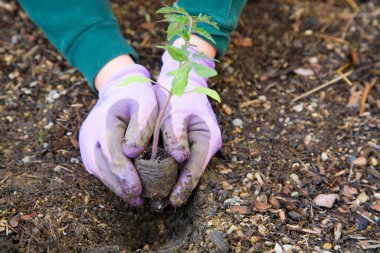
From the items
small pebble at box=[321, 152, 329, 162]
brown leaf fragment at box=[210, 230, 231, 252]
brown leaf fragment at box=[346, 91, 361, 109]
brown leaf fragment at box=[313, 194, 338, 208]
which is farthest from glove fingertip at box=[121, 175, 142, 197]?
brown leaf fragment at box=[346, 91, 361, 109]

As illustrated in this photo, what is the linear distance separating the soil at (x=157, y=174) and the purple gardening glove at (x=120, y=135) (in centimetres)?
3

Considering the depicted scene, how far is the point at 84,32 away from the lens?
2.18 metres

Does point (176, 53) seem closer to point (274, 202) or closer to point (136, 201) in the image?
point (136, 201)

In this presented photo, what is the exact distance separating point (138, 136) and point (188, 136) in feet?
0.74

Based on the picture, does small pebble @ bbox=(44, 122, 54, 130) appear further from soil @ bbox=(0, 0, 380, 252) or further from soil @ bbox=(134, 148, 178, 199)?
soil @ bbox=(134, 148, 178, 199)

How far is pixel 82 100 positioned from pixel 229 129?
2.34 feet

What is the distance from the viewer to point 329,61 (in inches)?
102

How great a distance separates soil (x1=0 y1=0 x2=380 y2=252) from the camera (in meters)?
1.79

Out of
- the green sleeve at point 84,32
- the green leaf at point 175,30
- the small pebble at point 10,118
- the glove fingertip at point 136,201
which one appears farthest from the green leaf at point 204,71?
the small pebble at point 10,118

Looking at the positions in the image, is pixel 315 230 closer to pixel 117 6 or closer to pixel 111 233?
pixel 111 233

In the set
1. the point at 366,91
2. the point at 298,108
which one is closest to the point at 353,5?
the point at 366,91

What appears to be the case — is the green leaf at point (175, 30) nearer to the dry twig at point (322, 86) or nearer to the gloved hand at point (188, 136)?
the gloved hand at point (188, 136)

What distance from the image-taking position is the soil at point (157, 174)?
1.71 m

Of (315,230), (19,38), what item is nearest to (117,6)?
(19,38)
